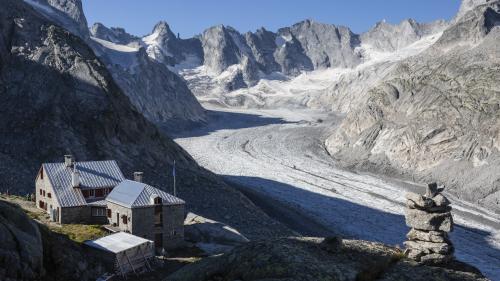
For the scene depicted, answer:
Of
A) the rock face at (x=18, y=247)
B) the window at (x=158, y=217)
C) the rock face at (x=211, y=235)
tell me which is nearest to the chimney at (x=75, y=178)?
the window at (x=158, y=217)

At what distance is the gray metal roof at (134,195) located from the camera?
34.4 meters

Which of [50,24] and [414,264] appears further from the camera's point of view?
[50,24]

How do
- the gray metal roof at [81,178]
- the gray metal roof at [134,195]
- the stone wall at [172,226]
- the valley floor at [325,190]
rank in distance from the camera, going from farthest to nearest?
the valley floor at [325,190] → the gray metal roof at [81,178] → the stone wall at [172,226] → the gray metal roof at [134,195]

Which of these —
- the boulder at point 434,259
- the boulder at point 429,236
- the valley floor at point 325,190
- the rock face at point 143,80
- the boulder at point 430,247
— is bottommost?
the valley floor at point 325,190

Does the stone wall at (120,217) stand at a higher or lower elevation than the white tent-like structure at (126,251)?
higher

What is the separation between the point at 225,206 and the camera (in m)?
51.4

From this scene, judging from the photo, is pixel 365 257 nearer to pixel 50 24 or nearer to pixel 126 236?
pixel 126 236

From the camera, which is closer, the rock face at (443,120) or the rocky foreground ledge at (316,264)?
the rocky foreground ledge at (316,264)

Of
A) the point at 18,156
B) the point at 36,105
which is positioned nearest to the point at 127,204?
the point at 18,156

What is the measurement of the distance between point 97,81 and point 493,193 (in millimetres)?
57178

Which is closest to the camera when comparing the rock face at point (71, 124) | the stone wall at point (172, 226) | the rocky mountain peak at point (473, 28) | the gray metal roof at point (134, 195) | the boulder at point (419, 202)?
the boulder at point (419, 202)

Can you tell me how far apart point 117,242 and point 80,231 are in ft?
16.6

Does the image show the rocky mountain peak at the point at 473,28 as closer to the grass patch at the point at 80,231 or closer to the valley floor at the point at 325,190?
the valley floor at the point at 325,190

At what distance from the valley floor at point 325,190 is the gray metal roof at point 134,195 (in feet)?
87.7
